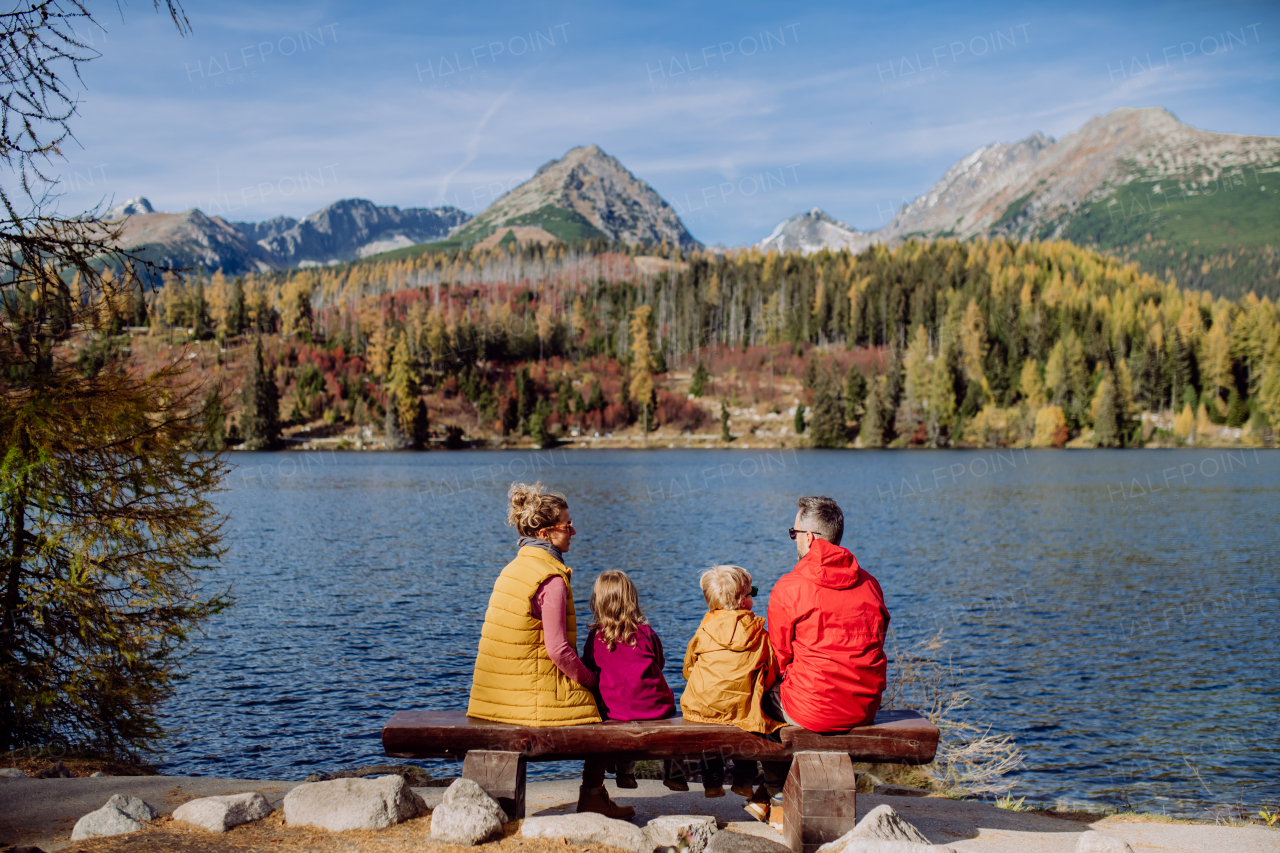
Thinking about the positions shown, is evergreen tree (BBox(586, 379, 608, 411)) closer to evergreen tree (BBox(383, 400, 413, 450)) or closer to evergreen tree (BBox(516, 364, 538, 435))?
evergreen tree (BBox(516, 364, 538, 435))

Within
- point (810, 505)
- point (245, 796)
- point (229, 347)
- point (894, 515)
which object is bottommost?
point (894, 515)

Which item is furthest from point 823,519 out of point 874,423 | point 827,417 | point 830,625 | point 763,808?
point 874,423

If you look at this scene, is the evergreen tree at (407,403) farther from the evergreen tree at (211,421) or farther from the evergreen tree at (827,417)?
the evergreen tree at (211,421)

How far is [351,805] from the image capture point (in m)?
6.09

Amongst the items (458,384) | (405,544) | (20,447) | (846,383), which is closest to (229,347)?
(458,384)

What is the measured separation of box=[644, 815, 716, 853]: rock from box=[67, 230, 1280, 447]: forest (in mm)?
98023

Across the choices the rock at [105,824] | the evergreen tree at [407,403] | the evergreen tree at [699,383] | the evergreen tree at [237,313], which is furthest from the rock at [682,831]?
the evergreen tree at [237,313]

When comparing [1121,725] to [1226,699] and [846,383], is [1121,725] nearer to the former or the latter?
[1226,699]

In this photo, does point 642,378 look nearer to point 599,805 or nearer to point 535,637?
point 599,805

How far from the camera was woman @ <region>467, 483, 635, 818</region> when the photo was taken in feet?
18.9

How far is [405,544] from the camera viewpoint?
33.2m

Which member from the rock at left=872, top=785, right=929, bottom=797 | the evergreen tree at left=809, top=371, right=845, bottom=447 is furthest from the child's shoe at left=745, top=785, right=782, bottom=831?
the evergreen tree at left=809, top=371, right=845, bottom=447

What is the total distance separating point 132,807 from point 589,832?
338 cm

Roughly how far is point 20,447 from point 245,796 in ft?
17.5
